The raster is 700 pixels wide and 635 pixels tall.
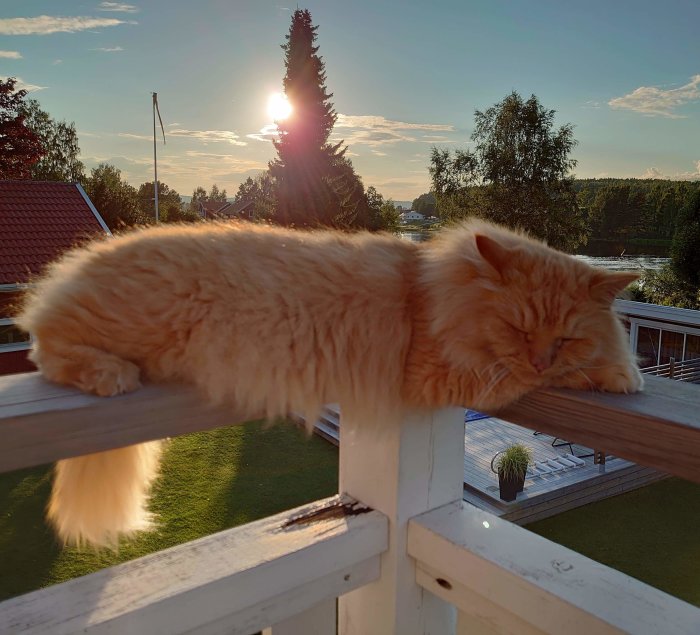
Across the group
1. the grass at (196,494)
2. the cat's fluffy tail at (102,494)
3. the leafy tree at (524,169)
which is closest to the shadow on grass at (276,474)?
the grass at (196,494)

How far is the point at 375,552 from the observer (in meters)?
0.99

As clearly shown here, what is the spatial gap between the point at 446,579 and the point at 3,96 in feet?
63.7

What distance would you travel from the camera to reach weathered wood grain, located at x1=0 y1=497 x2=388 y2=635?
748 mm

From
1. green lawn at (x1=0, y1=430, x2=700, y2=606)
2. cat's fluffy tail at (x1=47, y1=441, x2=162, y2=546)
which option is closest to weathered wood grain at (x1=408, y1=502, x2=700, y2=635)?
cat's fluffy tail at (x1=47, y1=441, x2=162, y2=546)

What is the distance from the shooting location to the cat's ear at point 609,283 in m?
1.11

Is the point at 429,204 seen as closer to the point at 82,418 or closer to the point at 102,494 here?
the point at 102,494

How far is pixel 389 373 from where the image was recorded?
1071mm

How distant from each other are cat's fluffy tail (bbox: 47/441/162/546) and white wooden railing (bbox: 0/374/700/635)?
0.67 feet

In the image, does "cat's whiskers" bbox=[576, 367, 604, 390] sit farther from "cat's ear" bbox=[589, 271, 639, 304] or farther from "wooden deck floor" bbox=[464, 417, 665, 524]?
"wooden deck floor" bbox=[464, 417, 665, 524]

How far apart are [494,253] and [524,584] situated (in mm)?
610

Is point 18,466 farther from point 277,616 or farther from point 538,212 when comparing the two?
point 538,212

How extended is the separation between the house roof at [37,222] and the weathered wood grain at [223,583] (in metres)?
8.95

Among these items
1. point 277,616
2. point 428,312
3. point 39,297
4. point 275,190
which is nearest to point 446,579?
point 277,616

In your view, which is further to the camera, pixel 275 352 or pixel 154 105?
pixel 154 105
